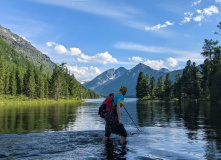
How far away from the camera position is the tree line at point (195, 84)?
81438mm

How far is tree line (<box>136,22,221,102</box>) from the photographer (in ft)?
267

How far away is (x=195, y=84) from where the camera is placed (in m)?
124

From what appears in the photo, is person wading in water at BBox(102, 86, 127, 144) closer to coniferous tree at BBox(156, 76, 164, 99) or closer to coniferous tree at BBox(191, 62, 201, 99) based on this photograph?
coniferous tree at BBox(191, 62, 201, 99)

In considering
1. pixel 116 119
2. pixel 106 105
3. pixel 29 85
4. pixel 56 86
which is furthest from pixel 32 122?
pixel 56 86

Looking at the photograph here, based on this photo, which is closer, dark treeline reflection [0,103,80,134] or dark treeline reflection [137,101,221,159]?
dark treeline reflection [137,101,221,159]

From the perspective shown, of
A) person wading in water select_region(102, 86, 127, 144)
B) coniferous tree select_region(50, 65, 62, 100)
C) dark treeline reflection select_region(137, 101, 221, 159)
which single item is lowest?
dark treeline reflection select_region(137, 101, 221, 159)

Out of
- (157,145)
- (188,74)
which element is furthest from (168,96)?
(157,145)

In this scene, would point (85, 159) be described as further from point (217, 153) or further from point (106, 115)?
point (217, 153)

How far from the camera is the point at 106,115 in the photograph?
12.3 metres

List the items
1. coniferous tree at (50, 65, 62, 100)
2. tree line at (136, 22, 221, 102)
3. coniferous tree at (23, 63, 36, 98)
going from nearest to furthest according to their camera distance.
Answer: tree line at (136, 22, 221, 102) < coniferous tree at (23, 63, 36, 98) < coniferous tree at (50, 65, 62, 100)

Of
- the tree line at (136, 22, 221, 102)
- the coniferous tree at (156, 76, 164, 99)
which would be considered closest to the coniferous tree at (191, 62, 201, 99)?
the tree line at (136, 22, 221, 102)

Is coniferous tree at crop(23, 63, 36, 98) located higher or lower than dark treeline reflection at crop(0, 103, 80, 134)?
higher

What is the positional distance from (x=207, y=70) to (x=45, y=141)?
10194cm

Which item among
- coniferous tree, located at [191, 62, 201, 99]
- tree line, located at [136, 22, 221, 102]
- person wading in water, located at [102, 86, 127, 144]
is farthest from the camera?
coniferous tree, located at [191, 62, 201, 99]
